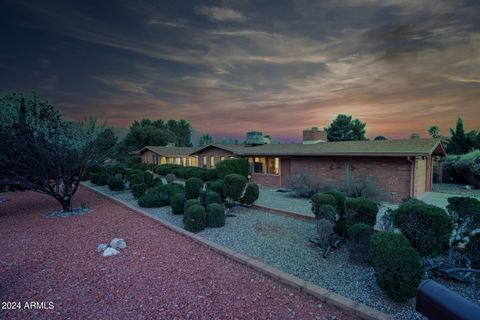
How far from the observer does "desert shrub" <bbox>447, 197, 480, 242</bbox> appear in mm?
3980

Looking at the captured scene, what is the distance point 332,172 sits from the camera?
12.4 metres

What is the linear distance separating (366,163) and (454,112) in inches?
325

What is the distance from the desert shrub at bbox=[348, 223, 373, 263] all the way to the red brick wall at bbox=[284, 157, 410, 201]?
7480 mm

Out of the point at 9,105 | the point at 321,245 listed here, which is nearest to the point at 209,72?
the point at 9,105

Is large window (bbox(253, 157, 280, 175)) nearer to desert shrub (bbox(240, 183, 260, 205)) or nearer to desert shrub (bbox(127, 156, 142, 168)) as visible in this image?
desert shrub (bbox(240, 183, 260, 205))

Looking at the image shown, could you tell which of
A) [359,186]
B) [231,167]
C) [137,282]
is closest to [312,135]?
[231,167]

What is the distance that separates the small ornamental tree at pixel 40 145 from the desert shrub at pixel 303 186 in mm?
10020

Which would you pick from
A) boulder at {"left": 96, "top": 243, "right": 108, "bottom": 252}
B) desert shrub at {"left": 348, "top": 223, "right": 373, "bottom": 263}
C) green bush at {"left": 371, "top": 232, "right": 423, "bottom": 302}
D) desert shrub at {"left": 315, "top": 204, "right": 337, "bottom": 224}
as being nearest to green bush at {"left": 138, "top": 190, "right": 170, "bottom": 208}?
boulder at {"left": 96, "top": 243, "right": 108, "bottom": 252}

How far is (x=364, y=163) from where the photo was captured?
444 inches

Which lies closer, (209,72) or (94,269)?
(94,269)

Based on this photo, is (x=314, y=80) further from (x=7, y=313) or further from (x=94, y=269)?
(x=7, y=313)

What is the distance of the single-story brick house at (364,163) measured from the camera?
10102 millimetres

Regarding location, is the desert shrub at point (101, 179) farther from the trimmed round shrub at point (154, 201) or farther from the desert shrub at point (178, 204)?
the desert shrub at point (178, 204)

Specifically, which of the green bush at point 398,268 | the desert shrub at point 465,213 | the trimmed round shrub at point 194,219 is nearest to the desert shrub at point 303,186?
the trimmed round shrub at point 194,219
